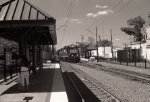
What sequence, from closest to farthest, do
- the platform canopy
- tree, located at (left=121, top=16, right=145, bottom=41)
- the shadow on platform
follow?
the shadow on platform
the platform canopy
tree, located at (left=121, top=16, right=145, bottom=41)

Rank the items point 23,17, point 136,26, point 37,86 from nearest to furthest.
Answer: point 23,17
point 37,86
point 136,26

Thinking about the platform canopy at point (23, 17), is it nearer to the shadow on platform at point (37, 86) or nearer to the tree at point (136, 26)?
the shadow on platform at point (37, 86)

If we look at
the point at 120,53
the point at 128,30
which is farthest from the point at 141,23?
the point at 120,53

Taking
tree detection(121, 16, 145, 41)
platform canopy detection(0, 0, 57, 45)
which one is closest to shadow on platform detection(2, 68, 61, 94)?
platform canopy detection(0, 0, 57, 45)

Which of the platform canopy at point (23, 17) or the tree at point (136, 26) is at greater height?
the tree at point (136, 26)

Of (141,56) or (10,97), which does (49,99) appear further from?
(141,56)

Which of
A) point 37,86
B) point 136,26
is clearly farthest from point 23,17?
point 136,26

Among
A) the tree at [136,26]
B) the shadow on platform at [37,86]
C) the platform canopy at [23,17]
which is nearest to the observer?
the shadow on platform at [37,86]

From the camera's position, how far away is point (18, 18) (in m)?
10.9

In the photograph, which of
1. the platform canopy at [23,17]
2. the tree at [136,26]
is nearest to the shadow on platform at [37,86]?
the platform canopy at [23,17]

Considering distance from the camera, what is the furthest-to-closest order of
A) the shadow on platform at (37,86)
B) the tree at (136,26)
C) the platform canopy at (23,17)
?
the tree at (136,26) < the platform canopy at (23,17) < the shadow on platform at (37,86)

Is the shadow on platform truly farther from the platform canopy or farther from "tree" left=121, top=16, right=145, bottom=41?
"tree" left=121, top=16, right=145, bottom=41

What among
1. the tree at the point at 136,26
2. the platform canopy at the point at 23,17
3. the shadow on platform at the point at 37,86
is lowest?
A: the shadow on platform at the point at 37,86

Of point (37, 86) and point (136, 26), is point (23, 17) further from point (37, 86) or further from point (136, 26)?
point (136, 26)
